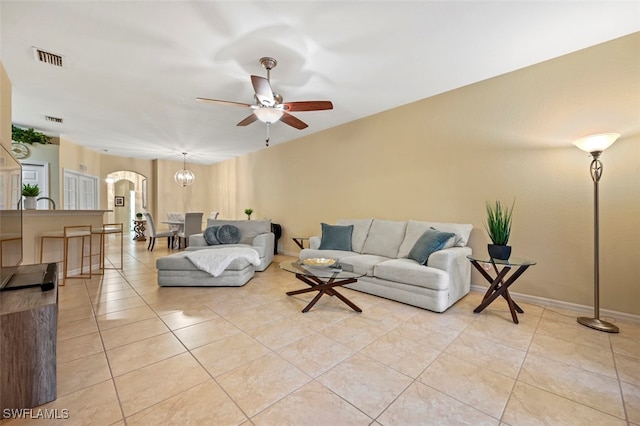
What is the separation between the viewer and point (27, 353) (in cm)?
132

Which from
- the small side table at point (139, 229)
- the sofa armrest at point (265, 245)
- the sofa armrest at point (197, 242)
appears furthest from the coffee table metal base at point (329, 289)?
the small side table at point (139, 229)

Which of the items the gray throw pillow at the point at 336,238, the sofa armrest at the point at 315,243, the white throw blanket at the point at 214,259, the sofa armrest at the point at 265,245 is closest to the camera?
the white throw blanket at the point at 214,259

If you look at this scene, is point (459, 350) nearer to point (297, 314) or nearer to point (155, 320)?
point (297, 314)

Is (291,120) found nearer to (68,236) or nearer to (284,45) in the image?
(284,45)

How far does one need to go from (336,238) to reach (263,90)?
2.33 m

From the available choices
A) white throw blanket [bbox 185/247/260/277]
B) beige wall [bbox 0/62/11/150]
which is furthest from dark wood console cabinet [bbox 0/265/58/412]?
beige wall [bbox 0/62/11/150]

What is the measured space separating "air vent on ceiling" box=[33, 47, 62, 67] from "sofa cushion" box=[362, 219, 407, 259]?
14.0ft

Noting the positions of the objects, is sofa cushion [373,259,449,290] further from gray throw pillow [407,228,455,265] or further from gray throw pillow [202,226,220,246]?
gray throw pillow [202,226,220,246]

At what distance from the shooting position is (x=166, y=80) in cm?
323

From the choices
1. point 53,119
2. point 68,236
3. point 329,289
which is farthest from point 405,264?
A: point 53,119

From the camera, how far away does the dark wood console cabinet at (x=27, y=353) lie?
1282 mm

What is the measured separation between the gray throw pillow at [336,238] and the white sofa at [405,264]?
0.34 feet

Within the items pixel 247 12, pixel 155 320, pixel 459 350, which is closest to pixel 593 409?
pixel 459 350

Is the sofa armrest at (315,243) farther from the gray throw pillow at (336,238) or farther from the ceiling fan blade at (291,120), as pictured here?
the ceiling fan blade at (291,120)
